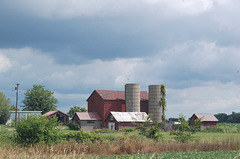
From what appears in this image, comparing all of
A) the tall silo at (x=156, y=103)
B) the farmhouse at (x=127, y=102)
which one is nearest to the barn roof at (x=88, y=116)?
the farmhouse at (x=127, y=102)

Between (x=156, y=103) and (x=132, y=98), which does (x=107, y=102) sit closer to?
(x=132, y=98)

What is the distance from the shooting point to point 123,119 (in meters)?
61.1

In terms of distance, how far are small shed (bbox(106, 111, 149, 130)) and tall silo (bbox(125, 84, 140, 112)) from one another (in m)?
2.15

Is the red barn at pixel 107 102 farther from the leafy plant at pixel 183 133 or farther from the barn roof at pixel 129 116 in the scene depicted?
the leafy plant at pixel 183 133

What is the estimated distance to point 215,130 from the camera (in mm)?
63562

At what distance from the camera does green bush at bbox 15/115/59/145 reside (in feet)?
73.4

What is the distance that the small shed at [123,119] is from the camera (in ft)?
199

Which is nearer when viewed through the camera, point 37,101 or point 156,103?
point 156,103

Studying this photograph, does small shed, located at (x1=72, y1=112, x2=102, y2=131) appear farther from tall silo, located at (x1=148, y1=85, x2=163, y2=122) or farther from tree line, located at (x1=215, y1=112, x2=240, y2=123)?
tree line, located at (x1=215, y1=112, x2=240, y2=123)

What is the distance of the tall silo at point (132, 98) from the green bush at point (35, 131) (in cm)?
4353

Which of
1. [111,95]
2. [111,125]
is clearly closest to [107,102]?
[111,95]

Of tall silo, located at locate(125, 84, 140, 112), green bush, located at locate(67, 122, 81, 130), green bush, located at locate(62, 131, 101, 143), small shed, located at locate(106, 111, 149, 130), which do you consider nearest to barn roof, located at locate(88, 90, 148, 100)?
tall silo, located at locate(125, 84, 140, 112)

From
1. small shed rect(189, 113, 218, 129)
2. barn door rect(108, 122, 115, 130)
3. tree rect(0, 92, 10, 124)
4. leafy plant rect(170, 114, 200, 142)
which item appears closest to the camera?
leafy plant rect(170, 114, 200, 142)

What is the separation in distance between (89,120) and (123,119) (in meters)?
8.32
